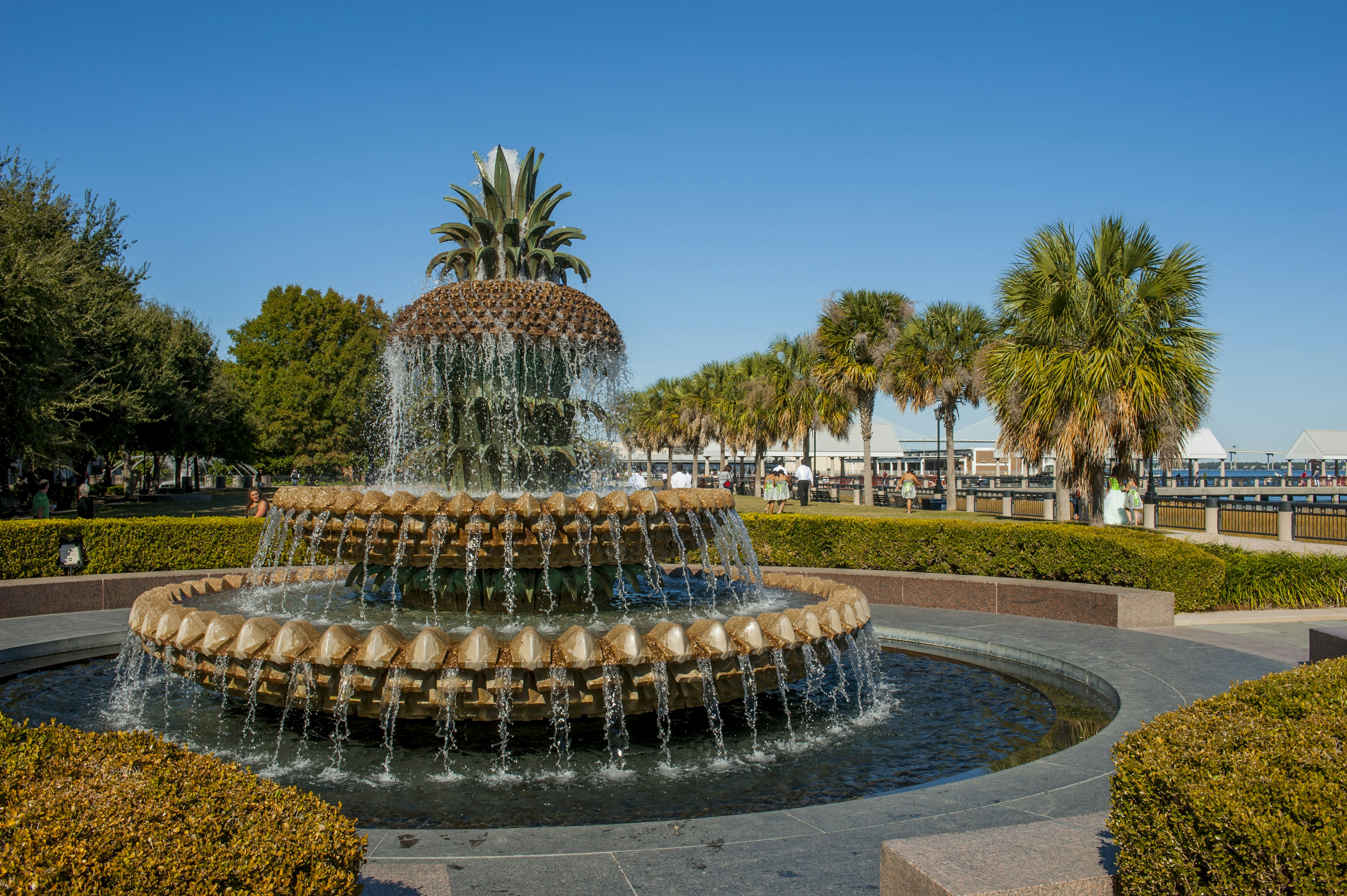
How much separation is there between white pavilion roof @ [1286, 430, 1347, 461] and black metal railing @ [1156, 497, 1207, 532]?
204ft

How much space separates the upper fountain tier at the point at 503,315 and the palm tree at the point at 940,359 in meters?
29.6

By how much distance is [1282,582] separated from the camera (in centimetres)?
1169

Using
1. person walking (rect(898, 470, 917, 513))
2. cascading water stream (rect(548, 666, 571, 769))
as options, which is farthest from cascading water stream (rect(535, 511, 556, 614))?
person walking (rect(898, 470, 917, 513))

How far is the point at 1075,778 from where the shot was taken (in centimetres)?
496

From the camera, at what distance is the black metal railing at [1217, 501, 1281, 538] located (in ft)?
74.3

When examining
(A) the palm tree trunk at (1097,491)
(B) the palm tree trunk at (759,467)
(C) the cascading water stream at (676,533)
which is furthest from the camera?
(B) the palm tree trunk at (759,467)

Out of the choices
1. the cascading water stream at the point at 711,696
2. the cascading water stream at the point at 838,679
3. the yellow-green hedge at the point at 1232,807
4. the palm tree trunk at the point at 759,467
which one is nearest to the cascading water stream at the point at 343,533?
the cascading water stream at the point at 711,696

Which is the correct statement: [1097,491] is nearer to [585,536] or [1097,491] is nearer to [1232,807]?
A: [585,536]

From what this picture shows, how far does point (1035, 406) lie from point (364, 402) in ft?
140

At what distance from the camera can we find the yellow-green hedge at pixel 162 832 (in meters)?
2.24

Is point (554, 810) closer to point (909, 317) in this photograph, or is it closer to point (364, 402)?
point (909, 317)

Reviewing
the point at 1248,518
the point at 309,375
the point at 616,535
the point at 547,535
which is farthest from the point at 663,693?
the point at 309,375

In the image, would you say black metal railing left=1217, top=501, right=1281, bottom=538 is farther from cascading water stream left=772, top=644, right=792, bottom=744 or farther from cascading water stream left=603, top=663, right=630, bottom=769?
cascading water stream left=603, top=663, right=630, bottom=769

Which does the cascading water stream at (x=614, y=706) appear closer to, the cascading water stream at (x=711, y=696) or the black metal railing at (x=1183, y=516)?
the cascading water stream at (x=711, y=696)
